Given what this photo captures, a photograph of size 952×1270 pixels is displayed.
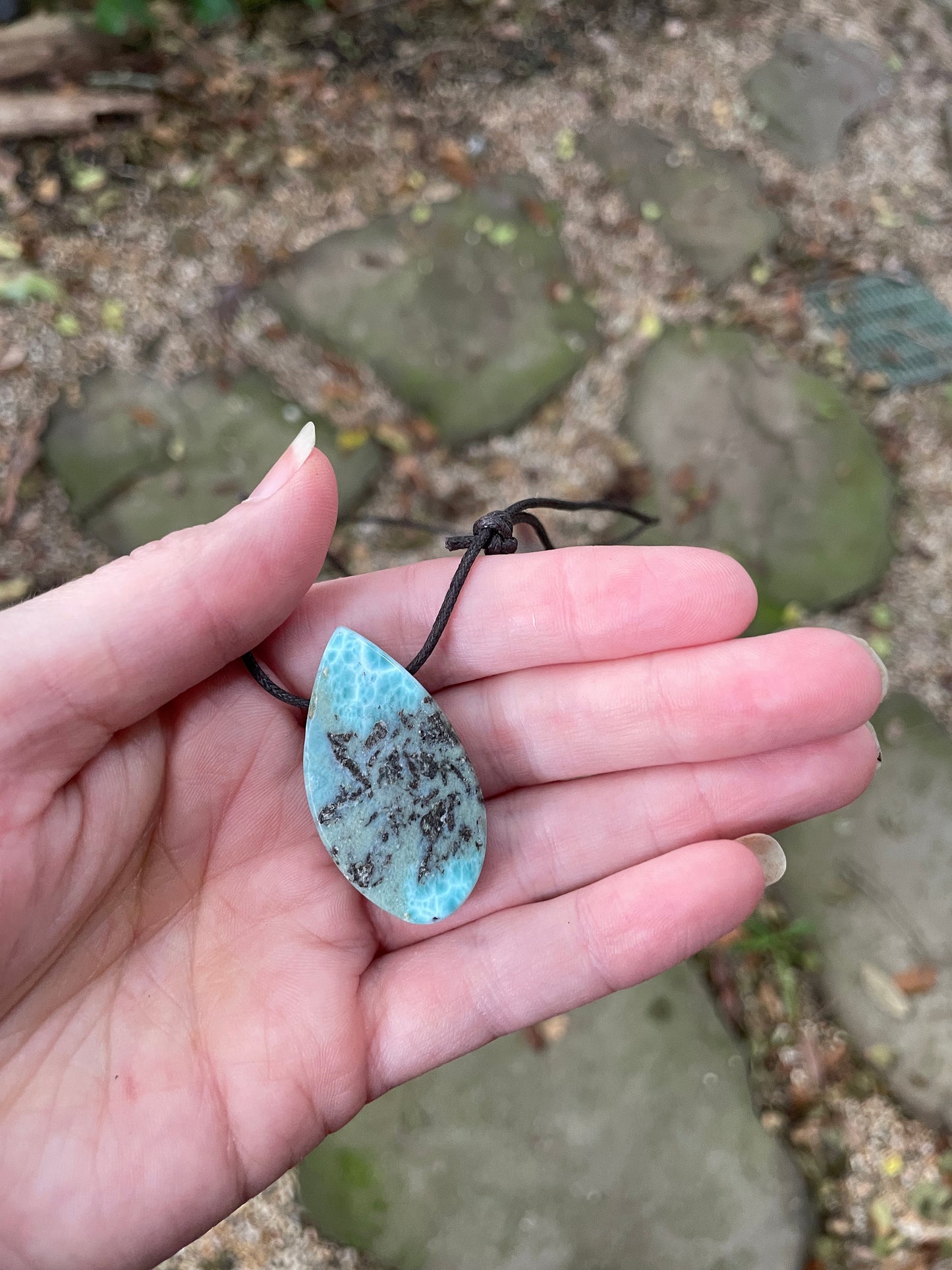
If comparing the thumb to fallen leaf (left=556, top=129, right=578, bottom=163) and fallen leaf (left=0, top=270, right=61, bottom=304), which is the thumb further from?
fallen leaf (left=556, top=129, right=578, bottom=163)

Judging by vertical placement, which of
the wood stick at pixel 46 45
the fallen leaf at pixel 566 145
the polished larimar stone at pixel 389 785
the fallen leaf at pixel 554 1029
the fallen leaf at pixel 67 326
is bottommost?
the fallen leaf at pixel 554 1029

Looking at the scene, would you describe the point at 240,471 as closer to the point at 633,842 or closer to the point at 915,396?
the point at 633,842

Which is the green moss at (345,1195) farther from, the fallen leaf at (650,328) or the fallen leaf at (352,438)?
the fallen leaf at (650,328)

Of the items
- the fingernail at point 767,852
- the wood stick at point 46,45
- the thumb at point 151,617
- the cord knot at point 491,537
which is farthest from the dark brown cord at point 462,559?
the wood stick at point 46,45

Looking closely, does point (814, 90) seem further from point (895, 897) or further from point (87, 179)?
point (895, 897)

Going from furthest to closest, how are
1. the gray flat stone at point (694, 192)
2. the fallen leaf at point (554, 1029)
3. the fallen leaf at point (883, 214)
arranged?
the fallen leaf at point (883, 214) → the gray flat stone at point (694, 192) → the fallen leaf at point (554, 1029)

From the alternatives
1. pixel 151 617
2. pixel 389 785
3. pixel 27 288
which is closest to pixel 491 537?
pixel 389 785

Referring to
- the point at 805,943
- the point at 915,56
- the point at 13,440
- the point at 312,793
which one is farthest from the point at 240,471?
the point at 915,56

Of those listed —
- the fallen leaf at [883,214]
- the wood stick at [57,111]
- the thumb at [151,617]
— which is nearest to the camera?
the thumb at [151,617]
